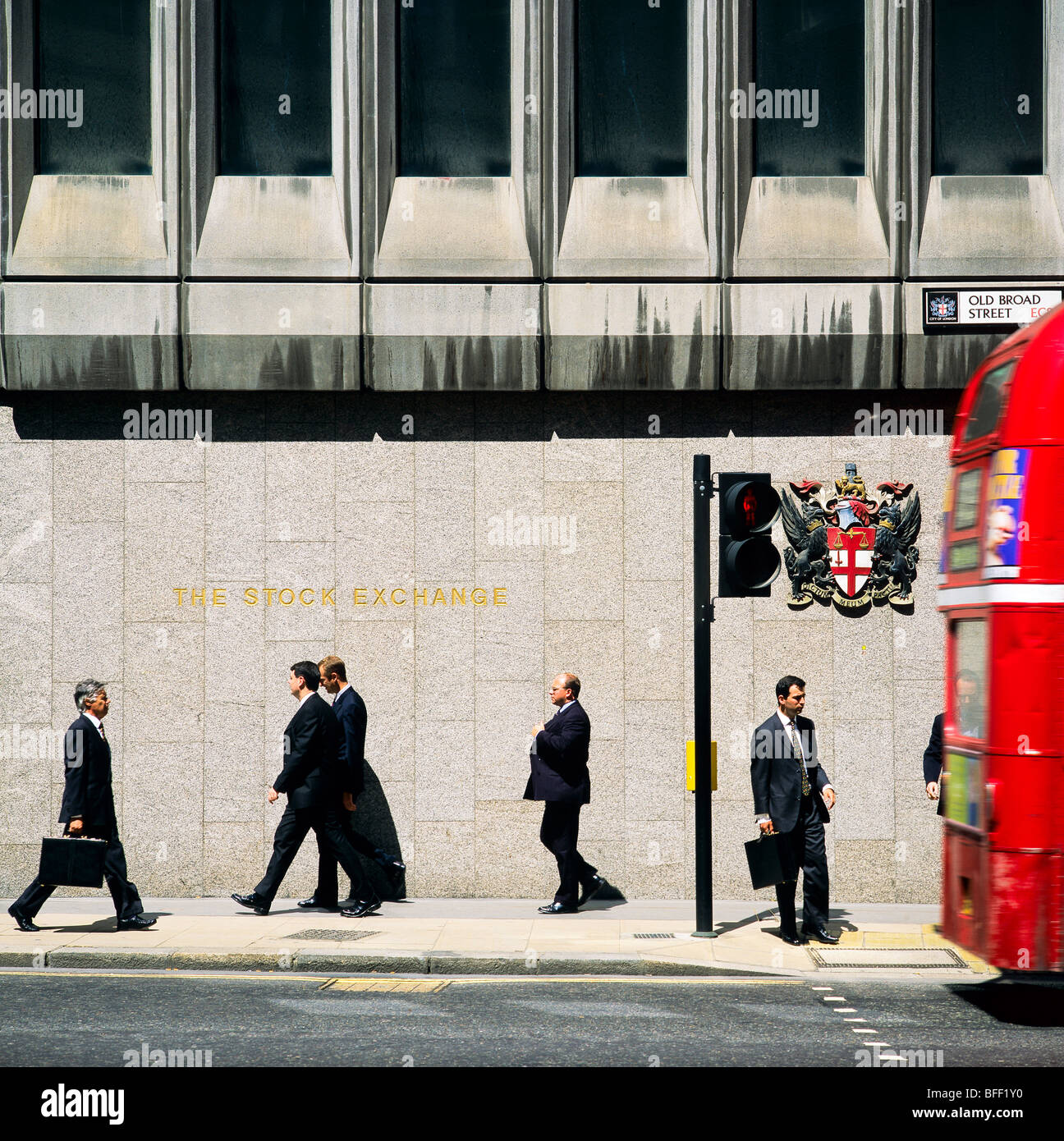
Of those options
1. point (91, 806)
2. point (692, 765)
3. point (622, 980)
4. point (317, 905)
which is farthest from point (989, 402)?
point (317, 905)

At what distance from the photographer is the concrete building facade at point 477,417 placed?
13.5 meters

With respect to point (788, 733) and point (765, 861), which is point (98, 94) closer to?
point (788, 733)

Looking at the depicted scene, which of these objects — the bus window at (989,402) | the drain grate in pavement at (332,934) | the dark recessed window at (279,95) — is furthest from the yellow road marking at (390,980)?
the dark recessed window at (279,95)

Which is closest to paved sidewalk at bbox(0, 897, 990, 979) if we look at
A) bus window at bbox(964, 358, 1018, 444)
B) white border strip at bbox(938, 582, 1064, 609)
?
white border strip at bbox(938, 582, 1064, 609)

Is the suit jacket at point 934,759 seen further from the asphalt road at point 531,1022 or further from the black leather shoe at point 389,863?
the black leather shoe at point 389,863

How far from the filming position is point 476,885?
13523mm

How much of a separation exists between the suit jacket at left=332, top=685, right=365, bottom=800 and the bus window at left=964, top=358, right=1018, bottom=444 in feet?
20.5

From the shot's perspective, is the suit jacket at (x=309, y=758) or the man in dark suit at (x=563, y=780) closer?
the suit jacket at (x=309, y=758)

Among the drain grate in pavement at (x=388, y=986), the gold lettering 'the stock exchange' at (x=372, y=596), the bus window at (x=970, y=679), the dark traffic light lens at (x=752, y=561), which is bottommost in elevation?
the drain grate in pavement at (x=388, y=986)

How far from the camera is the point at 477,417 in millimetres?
13695

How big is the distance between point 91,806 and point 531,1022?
4.64m

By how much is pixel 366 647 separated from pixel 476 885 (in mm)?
2470

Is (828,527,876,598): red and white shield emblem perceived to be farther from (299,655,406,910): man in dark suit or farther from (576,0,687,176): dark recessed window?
(299,655,406,910): man in dark suit

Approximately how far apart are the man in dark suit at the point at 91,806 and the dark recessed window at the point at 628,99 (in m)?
6.86
